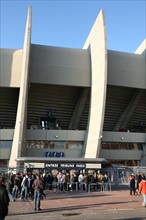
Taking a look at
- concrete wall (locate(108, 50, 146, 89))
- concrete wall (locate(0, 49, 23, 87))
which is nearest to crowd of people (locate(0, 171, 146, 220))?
concrete wall (locate(0, 49, 23, 87))

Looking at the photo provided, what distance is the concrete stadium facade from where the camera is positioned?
33.8m

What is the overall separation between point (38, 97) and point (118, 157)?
1226 centimetres

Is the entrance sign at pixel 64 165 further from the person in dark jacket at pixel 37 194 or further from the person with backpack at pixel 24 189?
the person in dark jacket at pixel 37 194

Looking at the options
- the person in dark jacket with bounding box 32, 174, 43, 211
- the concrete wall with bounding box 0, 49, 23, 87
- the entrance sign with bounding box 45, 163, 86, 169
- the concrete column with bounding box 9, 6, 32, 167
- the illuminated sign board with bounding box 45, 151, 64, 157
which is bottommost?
the person in dark jacket with bounding box 32, 174, 43, 211

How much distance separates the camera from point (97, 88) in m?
34.3

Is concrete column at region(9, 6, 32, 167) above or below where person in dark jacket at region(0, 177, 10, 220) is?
above

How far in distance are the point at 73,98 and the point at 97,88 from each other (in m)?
5.81

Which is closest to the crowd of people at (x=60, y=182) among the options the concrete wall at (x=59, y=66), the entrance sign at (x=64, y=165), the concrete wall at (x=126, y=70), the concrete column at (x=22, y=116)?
the entrance sign at (x=64, y=165)

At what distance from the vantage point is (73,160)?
23.5 meters

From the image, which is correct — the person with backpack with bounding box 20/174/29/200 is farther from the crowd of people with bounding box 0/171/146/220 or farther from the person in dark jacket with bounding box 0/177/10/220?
the person in dark jacket with bounding box 0/177/10/220

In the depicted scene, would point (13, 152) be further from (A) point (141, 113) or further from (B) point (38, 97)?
(A) point (141, 113)

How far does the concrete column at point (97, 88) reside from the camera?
32.4 meters

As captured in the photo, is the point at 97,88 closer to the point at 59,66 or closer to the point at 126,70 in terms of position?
the point at 59,66

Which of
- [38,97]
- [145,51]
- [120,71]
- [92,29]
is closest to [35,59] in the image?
[38,97]
